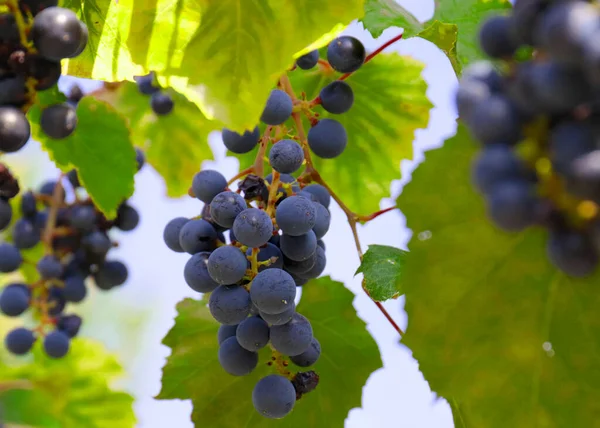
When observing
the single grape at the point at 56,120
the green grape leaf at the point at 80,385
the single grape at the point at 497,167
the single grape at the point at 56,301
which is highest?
the single grape at the point at 497,167


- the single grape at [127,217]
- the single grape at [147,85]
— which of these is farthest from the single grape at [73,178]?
the single grape at [147,85]

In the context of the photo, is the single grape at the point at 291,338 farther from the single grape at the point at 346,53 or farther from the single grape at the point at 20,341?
the single grape at the point at 20,341

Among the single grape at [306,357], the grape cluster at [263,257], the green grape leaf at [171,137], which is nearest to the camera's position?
the grape cluster at [263,257]

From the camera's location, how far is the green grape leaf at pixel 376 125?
4.65 ft

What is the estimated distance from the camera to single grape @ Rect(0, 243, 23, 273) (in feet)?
5.19

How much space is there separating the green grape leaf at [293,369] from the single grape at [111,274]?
0.39 meters

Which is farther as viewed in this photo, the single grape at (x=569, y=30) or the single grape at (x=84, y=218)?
the single grape at (x=84, y=218)

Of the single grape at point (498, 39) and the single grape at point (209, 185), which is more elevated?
the single grape at point (498, 39)

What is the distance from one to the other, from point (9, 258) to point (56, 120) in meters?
0.74

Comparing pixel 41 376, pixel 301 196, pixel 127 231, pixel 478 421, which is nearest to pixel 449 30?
pixel 301 196

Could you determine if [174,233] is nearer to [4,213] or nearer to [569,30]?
[4,213]

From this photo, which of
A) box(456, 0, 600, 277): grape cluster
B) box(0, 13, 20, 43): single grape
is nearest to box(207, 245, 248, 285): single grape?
box(0, 13, 20, 43): single grape

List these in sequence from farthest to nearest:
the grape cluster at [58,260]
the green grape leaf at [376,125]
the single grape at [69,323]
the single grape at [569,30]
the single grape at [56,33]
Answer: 1. the single grape at [69,323]
2. the grape cluster at [58,260]
3. the green grape leaf at [376,125]
4. the single grape at [56,33]
5. the single grape at [569,30]

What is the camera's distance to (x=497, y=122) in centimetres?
50
